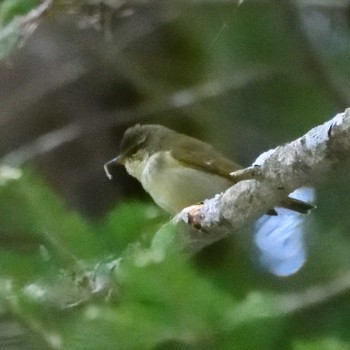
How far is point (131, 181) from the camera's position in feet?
6.68

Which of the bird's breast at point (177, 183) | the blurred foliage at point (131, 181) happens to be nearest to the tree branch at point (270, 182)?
the blurred foliage at point (131, 181)

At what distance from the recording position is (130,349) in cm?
56

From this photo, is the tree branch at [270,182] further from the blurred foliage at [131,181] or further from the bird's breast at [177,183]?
the bird's breast at [177,183]

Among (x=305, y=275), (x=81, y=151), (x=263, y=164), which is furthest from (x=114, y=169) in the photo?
(x=263, y=164)

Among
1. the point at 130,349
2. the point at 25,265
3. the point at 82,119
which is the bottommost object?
the point at 130,349

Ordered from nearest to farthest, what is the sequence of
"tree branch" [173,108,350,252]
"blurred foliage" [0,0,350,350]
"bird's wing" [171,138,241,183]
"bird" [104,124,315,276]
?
"blurred foliage" [0,0,350,350] < "tree branch" [173,108,350,252] < "bird" [104,124,315,276] < "bird's wing" [171,138,241,183]

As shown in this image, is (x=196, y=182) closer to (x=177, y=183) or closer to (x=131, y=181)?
(x=177, y=183)

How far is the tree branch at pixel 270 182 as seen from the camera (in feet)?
2.22

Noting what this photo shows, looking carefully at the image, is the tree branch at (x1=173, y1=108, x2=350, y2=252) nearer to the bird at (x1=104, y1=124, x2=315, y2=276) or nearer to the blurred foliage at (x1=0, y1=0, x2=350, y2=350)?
the blurred foliage at (x1=0, y1=0, x2=350, y2=350)

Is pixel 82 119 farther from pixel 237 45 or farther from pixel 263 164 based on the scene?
pixel 263 164

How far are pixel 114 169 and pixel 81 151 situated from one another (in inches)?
4.2

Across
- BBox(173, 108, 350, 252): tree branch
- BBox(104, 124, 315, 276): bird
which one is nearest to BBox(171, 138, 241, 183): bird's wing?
BBox(104, 124, 315, 276): bird

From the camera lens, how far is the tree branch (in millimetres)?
676

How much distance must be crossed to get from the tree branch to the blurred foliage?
0.05 meters
